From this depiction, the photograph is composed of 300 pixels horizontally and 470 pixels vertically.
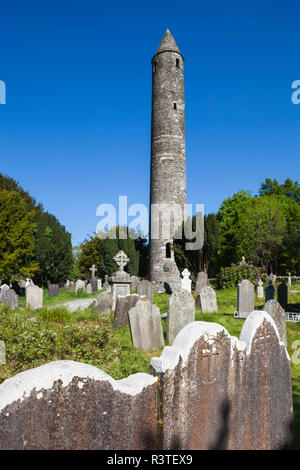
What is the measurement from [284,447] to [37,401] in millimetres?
2320

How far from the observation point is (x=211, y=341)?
Answer: 271 centimetres

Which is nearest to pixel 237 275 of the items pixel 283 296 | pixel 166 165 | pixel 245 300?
pixel 283 296

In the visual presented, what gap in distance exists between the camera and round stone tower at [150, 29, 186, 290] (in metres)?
26.1

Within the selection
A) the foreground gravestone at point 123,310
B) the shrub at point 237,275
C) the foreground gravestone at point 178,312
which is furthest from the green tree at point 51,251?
the foreground gravestone at point 178,312

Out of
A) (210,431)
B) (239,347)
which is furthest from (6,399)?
(239,347)

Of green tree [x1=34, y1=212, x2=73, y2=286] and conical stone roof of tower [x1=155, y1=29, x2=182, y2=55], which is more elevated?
conical stone roof of tower [x1=155, y1=29, x2=182, y2=55]

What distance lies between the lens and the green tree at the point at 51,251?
28.3 m

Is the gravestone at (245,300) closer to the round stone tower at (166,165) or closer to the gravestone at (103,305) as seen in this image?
the gravestone at (103,305)

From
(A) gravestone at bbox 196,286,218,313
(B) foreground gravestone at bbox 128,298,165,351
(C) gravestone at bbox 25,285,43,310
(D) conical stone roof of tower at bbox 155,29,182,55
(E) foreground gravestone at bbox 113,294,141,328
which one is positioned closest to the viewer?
(B) foreground gravestone at bbox 128,298,165,351

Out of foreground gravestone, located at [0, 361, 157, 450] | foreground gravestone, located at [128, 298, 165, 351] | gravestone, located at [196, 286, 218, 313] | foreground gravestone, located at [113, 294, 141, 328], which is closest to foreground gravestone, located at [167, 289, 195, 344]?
foreground gravestone, located at [128, 298, 165, 351]

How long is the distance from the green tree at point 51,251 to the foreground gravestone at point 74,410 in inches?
1055

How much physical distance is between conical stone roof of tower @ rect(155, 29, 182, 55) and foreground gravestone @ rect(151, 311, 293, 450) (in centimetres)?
2785

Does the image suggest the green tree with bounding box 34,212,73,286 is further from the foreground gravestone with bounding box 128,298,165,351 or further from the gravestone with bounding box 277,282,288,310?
the foreground gravestone with bounding box 128,298,165,351

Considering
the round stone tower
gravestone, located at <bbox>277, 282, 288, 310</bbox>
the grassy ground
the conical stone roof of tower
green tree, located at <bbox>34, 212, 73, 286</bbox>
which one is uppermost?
the conical stone roof of tower
